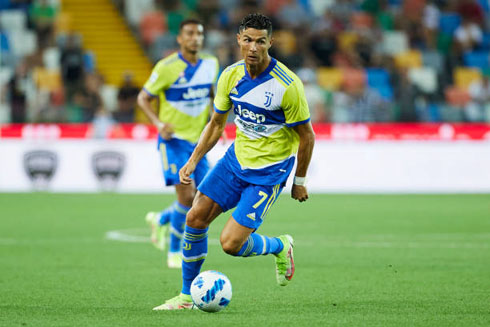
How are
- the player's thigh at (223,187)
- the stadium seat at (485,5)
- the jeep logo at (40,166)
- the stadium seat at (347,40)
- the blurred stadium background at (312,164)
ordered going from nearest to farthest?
the player's thigh at (223,187) < the blurred stadium background at (312,164) < the jeep logo at (40,166) < the stadium seat at (347,40) < the stadium seat at (485,5)

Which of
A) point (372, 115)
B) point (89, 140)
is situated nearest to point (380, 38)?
point (372, 115)

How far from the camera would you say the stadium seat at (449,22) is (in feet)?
81.6

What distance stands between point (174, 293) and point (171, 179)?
238 cm

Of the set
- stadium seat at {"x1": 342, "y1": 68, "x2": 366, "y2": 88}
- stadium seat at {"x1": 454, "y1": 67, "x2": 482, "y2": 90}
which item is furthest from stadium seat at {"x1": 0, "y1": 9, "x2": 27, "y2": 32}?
stadium seat at {"x1": 454, "y1": 67, "x2": 482, "y2": 90}

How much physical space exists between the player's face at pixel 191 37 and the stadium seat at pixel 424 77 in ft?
41.9

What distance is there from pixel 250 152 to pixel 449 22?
18959 mm

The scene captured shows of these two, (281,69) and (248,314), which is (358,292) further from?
(281,69)

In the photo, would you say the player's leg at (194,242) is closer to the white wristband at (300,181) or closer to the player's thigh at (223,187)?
the player's thigh at (223,187)

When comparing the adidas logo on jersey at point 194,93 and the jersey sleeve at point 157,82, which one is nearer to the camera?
the jersey sleeve at point 157,82

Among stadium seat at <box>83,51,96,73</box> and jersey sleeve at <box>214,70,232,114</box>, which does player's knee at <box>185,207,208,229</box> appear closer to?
jersey sleeve at <box>214,70,232,114</box>

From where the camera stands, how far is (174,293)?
26.0 feet

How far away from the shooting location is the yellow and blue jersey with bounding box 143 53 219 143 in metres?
10.1

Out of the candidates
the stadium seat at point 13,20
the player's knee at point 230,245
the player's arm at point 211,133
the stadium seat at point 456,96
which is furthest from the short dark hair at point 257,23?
the stadium seat at point 13,20

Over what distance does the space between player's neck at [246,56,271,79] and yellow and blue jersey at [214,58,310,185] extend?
0.03 metres
